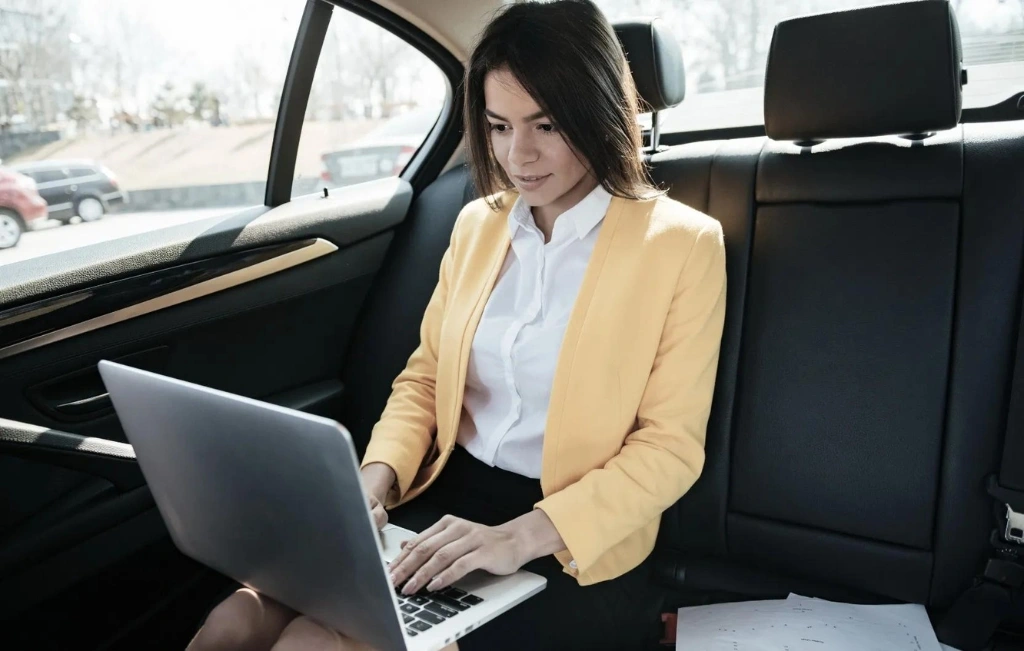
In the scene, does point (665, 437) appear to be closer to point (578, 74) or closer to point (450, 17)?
point (578, 74)

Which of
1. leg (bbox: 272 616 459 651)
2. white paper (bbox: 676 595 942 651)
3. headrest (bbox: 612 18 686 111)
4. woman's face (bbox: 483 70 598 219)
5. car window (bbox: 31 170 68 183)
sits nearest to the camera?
leg (bbox: 272 616 459 651)

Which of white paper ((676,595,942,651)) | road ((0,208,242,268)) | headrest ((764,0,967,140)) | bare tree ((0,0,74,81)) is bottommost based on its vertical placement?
white paper ((676,595,942,651))

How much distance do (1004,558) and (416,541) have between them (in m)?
0.83

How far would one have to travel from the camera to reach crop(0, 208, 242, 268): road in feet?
5.23

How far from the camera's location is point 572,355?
51.8 inches

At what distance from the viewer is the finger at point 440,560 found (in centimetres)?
110

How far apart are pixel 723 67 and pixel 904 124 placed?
0.68 meters

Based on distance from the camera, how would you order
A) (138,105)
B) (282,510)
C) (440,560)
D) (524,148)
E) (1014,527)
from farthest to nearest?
(138,105) < (524,148) < (1014,527) < (440,560) < (282,510)

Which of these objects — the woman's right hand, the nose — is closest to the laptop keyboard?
the woman's right hand

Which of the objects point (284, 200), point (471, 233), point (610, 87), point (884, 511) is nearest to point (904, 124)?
point (610, 87)

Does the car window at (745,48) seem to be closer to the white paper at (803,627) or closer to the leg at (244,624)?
the white paper at (803,627)

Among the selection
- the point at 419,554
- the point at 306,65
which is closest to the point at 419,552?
the point at 419,554

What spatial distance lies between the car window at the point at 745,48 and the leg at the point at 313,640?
50.4 inches

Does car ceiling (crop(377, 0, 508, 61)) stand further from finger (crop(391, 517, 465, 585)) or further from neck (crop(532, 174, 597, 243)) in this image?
finger (crop(391, 517, 465, 585))
